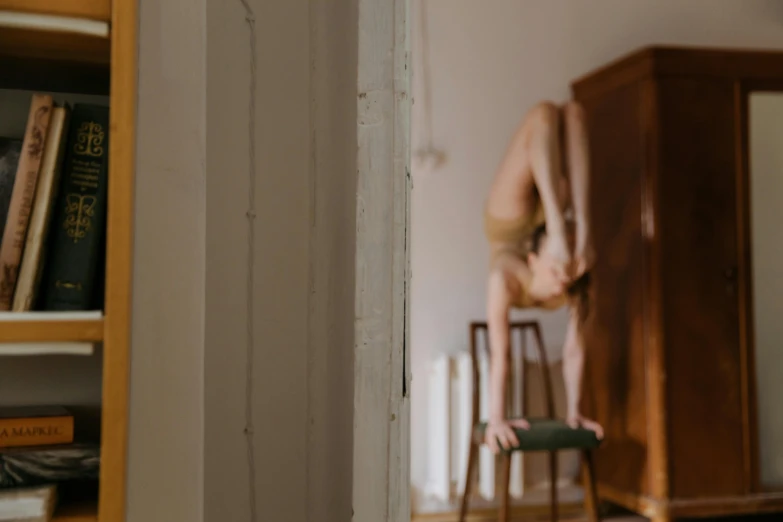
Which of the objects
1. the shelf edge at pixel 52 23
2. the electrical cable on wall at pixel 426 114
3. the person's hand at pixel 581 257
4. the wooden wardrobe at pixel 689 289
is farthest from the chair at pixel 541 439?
the shelf edge at pixel 52 23

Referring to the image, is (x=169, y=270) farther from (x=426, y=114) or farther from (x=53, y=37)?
(x=426, y=114)

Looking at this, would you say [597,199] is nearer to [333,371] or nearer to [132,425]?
[333,371]

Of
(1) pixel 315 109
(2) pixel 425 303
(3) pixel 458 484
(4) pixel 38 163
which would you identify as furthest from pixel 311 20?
(3) pixel 458 484

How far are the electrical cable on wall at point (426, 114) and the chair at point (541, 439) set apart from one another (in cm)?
70

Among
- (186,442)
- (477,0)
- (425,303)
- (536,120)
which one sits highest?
(477,0)

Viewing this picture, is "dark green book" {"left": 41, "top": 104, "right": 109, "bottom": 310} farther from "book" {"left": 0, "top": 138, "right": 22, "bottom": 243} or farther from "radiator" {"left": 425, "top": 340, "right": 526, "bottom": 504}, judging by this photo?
"radiator" {"left": 425, "top": 340, "right": 526, "bottom": 504}

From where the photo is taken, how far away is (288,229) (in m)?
0.95

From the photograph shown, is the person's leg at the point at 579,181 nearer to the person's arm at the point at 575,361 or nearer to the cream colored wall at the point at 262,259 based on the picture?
the person's arm at the point at 575,361

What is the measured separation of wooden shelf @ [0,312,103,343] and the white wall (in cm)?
211

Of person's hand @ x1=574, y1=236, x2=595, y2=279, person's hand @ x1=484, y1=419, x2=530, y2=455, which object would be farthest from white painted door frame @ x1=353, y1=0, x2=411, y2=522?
person's hand @ x1=574, y1=236, x2=595, y2=279

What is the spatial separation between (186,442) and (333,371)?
226 millimetres

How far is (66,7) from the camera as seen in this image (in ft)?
2.36

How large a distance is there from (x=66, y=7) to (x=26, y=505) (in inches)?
20.6

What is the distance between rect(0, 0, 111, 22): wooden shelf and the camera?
2.34 feet
